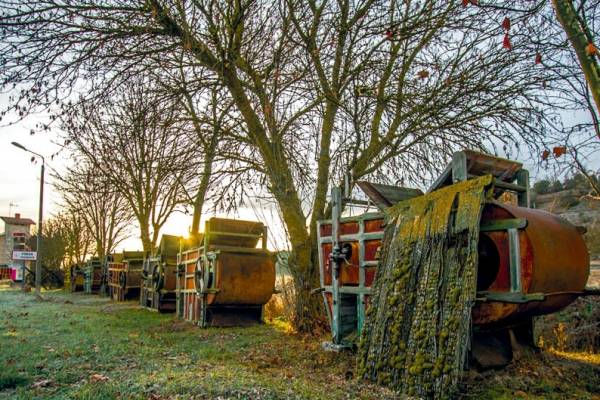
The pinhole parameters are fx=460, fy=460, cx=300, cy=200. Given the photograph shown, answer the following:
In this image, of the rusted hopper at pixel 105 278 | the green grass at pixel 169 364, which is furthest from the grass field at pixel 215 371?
the rusted hopper at pixel 105 278

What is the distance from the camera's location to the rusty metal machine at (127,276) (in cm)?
1862

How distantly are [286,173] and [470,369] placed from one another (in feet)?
17.9

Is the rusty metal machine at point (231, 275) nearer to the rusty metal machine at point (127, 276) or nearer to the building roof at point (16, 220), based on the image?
the rusty metal machine at point (127, 276)

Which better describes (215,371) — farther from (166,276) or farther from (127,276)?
(127,276)

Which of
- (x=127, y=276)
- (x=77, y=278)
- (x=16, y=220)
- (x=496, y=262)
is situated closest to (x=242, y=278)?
(x=496, y=262)

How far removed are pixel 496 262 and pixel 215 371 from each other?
11.6 feet

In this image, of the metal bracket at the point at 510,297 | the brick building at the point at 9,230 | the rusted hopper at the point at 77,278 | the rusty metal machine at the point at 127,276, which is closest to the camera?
Result: the metal bracket at the point at 510,297

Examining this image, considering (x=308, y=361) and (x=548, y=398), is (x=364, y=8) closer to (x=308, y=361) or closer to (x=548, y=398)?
(x=308, y=361)

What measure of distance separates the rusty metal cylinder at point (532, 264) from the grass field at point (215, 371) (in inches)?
29.2

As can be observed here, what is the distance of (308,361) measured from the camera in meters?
6.27

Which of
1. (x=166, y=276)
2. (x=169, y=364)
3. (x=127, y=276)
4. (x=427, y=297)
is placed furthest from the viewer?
(x=127, y=276)

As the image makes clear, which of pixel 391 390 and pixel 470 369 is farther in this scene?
pixel 470 369

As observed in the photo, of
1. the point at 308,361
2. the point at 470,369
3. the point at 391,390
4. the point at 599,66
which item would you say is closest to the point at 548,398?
the point at 470,369

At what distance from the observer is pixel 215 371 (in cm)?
538
